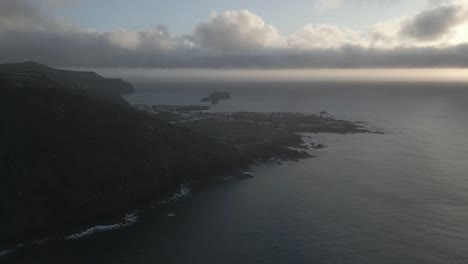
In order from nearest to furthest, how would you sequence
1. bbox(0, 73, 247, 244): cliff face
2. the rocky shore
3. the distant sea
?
the distant sea → the rocky shore → bbox(0, 73, 247, 244): cliff face

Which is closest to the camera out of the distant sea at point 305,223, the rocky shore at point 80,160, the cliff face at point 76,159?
the distant sea at point 305,223

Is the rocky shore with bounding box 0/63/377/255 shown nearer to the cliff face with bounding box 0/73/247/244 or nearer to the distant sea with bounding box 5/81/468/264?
the cliff face with bounding box 0/73/247/244

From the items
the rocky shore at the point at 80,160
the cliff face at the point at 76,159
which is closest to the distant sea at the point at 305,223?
the rocky shore at the point at 80,160

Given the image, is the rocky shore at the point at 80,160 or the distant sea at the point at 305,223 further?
the rocky shore at the point at 80,160

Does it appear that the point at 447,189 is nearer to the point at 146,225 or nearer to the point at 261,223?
the point at 261,223

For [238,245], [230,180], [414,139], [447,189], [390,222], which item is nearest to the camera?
[238,245]

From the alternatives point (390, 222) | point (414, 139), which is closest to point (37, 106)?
point (390, 222)

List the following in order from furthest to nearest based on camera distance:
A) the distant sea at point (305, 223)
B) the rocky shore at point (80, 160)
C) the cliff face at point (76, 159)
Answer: the cliff face at point (76, 159) < the rocky shore at point (80, 160) < the distant sea at point (305, 223)

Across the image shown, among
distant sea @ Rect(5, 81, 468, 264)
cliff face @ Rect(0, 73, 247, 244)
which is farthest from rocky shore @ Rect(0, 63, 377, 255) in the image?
distant sea @ Rect(5, 81, 468, 264)

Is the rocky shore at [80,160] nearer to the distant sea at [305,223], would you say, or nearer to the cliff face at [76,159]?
the cliff face at [76,159]
